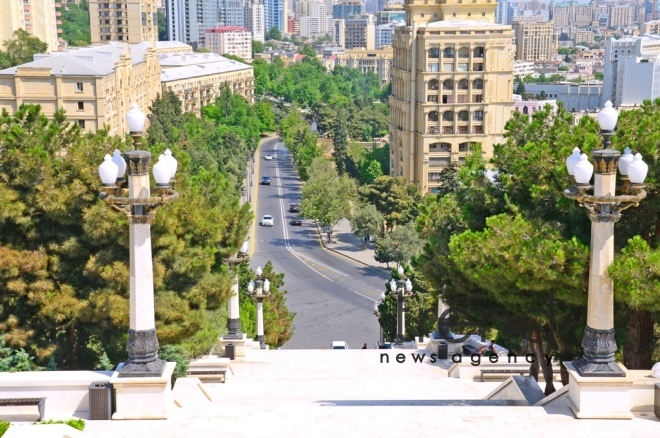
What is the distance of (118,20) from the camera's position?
144250 mm

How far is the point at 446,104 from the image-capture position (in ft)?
279

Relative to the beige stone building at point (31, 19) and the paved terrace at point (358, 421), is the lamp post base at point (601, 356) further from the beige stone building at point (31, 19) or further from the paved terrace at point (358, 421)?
the beige stone building at point (31, 19)

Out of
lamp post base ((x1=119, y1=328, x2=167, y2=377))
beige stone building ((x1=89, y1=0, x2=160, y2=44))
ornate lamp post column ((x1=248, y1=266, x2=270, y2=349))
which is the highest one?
beige stone building ((x1=89, y1=0, x2=160, y2=44))

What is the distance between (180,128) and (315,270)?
28240mm

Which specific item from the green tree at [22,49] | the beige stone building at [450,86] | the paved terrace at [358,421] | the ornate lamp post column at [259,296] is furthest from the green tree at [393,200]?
the paved terrace at [358,421]

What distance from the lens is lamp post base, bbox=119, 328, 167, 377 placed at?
50.2 feet

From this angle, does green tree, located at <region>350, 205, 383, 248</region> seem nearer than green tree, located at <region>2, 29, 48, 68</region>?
Yes

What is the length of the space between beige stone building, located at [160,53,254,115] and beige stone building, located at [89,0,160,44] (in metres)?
6.50

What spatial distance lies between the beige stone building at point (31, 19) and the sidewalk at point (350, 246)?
59.4 metres

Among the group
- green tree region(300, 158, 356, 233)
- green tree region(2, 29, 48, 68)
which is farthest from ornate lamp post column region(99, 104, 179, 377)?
green tree region(2, 29, 48, 68)

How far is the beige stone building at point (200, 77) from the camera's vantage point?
12761 cm

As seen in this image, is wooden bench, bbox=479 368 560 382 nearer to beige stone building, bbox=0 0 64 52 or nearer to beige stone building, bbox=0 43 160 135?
beige stone building, bbox=0 43 160 135

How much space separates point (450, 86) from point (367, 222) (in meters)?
23.7

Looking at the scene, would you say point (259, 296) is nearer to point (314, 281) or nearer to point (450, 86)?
point (314, 281)
